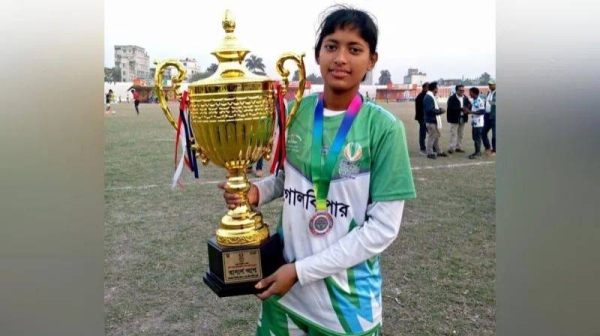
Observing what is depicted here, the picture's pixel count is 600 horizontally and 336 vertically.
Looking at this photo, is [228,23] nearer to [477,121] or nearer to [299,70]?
[299,70]

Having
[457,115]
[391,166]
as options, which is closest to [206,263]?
[391,166]

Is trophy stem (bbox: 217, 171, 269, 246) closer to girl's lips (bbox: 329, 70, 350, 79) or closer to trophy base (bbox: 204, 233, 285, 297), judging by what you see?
trophy base (bbox: 204, 233, 285, 297)

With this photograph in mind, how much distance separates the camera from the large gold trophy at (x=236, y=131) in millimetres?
1231

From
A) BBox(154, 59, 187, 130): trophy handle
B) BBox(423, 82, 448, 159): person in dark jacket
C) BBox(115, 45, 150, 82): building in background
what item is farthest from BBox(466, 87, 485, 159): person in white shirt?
BBox(154, 59, 187, 130): trophy handle

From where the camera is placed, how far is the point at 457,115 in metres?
8.38

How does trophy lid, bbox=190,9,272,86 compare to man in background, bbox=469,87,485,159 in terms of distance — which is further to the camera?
man in background, bbox=469,87,485,159

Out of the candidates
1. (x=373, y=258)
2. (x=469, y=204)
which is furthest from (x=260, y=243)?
(x=469, y=204)

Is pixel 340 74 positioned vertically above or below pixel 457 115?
below

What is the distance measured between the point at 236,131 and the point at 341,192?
1.01ft

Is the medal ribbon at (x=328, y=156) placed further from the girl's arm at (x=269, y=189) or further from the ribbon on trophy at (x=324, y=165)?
the girl's arm at (x=269, y=189)

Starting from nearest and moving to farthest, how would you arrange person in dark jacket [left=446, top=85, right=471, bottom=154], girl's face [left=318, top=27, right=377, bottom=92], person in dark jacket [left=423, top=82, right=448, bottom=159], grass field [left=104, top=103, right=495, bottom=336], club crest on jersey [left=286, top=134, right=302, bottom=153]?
girl's face [left=318, top=27, right=377, bottom=92], club crest on jersey [left=286, top=134, right=302, bottom=153], grass field [left=104, top=103, right=495, bottom=336], person in dark jacket [left=423, top=82, right=448, bottom=159], person in dark jacket [left=446, top=85, right=471, bottom=154]

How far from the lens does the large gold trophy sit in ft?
4.04
